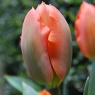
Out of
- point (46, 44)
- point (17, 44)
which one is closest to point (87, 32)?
point (46, 44)

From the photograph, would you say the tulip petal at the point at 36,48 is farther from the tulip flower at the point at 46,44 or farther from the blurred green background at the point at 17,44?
the blurred green background at the point at 17,44

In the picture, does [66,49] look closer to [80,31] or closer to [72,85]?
[80,31]

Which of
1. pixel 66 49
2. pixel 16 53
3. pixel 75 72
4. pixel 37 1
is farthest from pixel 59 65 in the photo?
pixel 16 53

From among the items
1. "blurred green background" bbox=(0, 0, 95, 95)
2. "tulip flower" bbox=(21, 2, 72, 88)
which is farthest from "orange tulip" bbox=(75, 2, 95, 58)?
"blurred green background" bbox=(0, 0, 95, 95)

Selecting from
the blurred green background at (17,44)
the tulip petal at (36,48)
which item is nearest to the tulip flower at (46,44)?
the tulip petal at (36,48)

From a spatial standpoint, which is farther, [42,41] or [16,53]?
[16,53]

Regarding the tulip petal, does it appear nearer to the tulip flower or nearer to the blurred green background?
the tulip flower

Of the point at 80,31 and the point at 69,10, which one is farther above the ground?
the point at 80,31
